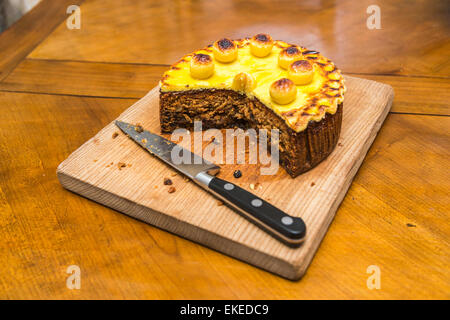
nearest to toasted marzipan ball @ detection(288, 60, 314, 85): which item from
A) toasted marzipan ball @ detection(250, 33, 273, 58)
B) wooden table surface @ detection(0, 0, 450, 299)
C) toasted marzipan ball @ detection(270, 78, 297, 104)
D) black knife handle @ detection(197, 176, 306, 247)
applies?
toasted marzipan ball @ detection(270, 78, 297, 104)

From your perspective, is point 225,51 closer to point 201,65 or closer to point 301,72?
point 201,65

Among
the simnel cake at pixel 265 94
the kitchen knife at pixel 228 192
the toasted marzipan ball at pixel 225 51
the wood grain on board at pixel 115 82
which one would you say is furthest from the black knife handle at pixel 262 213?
the wood grain on board at pixel 115 82

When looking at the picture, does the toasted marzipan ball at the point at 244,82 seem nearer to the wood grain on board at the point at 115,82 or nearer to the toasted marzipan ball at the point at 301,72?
the toasted marzipan ball at the point at 301,72

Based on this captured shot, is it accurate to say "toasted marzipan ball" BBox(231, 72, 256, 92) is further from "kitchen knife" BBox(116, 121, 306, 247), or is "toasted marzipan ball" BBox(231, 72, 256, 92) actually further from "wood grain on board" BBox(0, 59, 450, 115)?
"wood grain on board" BBox(0, 59, 450, 115)

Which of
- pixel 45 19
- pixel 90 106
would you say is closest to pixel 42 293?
pixel 90 106

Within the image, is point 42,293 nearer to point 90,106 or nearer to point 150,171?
point 150,171

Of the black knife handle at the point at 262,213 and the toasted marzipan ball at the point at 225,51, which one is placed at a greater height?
the toasted marzipan ball at the point at 225,51

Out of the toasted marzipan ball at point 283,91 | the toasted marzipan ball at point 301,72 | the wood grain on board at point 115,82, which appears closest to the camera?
the toasted marzipan ball at point 283,91
